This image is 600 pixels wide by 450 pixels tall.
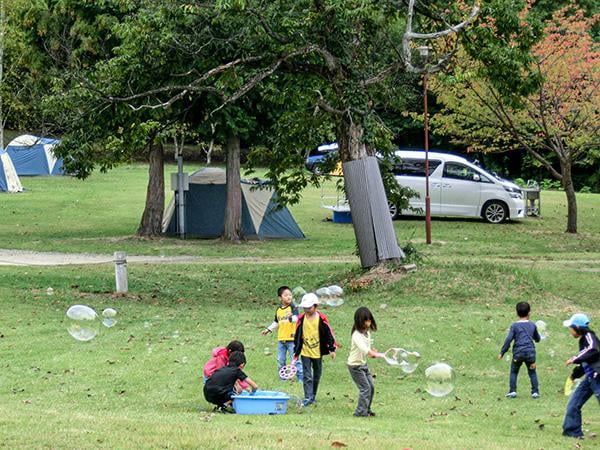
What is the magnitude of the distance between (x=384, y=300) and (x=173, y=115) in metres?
11.6

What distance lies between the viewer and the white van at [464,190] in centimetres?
3825

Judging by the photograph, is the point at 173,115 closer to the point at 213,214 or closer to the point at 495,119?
the point at 213,214

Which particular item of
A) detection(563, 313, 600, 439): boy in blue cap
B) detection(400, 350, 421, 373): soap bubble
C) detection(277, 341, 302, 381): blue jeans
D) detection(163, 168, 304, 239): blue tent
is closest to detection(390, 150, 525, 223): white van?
detection(163, 168, 304, 239): blue tent

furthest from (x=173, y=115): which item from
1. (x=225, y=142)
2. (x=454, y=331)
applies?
(x=454, y=331)

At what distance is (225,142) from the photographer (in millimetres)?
33000

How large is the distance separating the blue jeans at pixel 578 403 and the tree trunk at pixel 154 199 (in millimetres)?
24214

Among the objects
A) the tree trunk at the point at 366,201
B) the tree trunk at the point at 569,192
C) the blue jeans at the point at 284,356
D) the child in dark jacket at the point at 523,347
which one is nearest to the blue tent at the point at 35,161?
the tree trunk at the point at 569,192

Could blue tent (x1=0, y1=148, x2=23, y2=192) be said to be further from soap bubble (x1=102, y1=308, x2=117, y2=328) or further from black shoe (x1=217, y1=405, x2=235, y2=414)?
black shoe (x1=217, y1=405, x2=235, y2=414)

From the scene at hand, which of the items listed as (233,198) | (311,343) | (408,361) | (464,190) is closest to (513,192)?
(464,190)

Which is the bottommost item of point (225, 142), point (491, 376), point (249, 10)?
point (491, 376)

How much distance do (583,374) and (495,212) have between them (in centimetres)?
2839

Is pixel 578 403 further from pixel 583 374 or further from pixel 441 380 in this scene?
pixel 441 380

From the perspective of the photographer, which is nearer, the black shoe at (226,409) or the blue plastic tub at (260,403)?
the blue plastic tub at (260,403)

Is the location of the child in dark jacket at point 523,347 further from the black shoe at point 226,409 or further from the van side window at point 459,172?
the van side window at point 459,172
